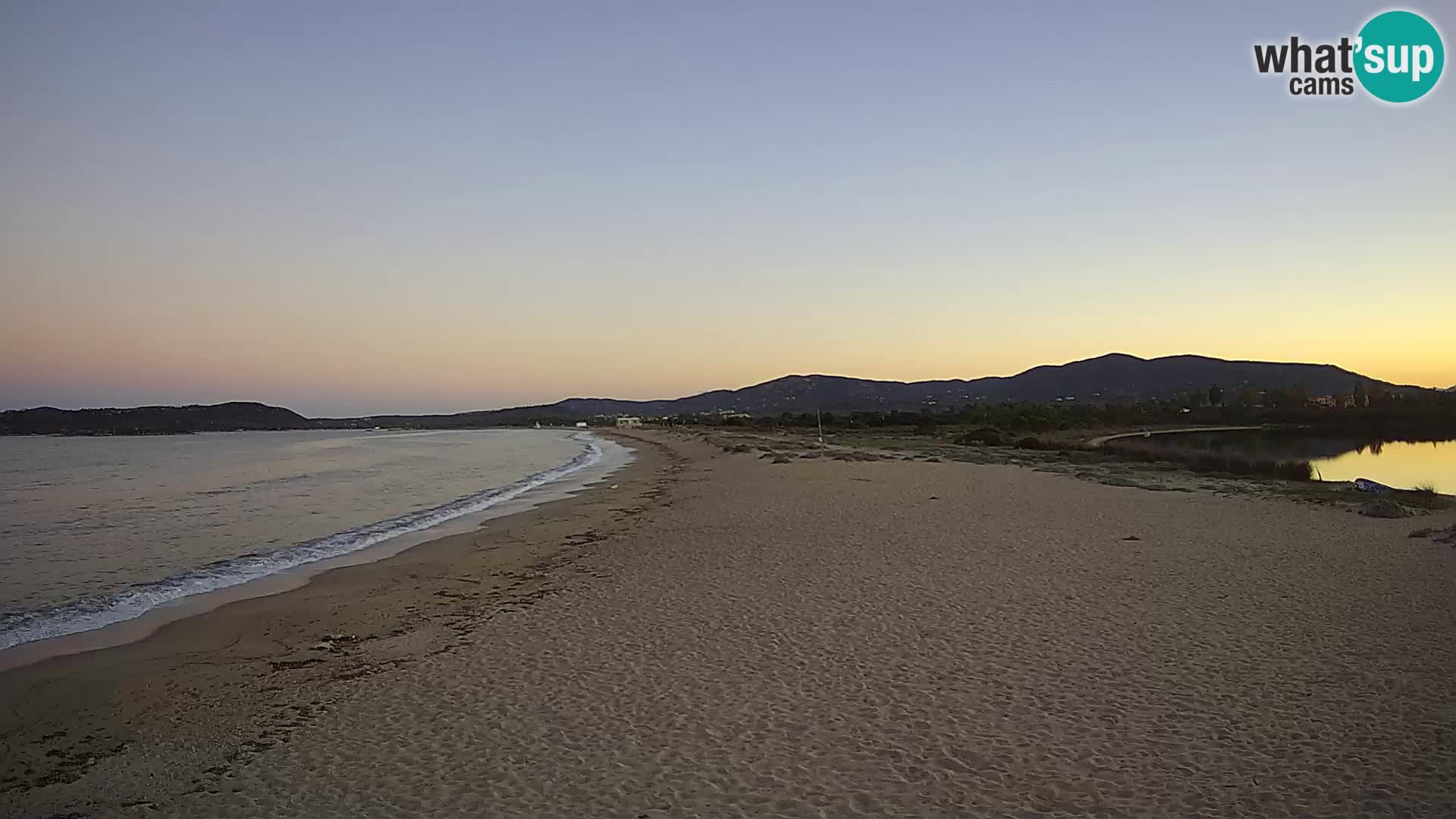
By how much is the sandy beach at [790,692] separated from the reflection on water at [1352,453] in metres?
24.5

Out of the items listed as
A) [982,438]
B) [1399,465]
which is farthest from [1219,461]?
[982,438]

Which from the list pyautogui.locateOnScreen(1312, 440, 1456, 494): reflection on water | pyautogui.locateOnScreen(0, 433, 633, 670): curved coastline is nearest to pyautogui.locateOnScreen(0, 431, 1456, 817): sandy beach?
pyautogui.locateOnScreen(0, 433, 633, 670): curved coastline

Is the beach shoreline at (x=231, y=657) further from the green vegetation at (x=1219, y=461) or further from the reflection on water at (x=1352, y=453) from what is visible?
the reflection on water at (x=1352, y=453)

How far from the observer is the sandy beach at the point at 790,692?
204 inches

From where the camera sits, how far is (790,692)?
6.91 m

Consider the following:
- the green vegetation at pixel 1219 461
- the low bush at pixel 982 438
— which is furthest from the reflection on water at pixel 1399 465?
the low bush at pixel 982 438

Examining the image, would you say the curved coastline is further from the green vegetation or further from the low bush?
the low bush

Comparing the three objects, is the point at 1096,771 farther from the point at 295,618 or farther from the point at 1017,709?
the point at 295,618

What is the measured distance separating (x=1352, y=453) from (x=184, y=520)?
56671 millimetres

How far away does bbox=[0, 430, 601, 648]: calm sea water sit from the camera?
466 inches

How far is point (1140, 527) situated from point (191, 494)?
27436 millimetres

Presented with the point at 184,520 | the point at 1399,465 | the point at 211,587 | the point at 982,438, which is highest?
the point at 982,438

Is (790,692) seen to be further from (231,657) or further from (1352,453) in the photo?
(1352,453)

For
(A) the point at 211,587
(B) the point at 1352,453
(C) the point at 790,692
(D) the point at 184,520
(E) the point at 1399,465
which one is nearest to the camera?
(C) the point at 790,692
